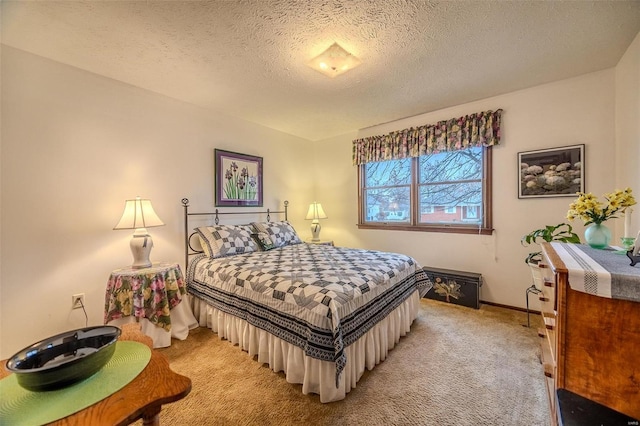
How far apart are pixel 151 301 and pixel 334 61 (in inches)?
102

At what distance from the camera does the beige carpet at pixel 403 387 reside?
4.78 ft

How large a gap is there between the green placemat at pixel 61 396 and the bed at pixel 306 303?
3.01ft

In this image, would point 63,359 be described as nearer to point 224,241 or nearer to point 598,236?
point 224,241

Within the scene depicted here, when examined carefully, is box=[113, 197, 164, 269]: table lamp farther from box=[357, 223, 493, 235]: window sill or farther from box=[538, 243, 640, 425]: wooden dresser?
box=[357, 223, 493, 235]: window sill

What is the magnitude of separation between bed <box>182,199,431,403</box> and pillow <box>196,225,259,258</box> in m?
0.01

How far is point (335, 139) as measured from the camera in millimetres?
4484

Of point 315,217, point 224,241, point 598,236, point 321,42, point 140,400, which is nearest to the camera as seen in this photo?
point 140,400

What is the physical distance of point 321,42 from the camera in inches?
75.7

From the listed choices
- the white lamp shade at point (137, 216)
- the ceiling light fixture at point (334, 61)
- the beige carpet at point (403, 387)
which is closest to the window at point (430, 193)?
the beige carpet at point (403, 387)

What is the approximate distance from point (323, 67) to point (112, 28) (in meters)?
1.56

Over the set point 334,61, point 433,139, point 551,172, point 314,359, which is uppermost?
point 334,61

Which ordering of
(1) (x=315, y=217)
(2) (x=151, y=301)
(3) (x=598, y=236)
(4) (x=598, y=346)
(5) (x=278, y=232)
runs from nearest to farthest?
(4) (x=598, y=346) → (3) (x=598, y=236) → (2) (x=151, y=301) → (5) (x=278, y=232) → (1) (x=315, y=217)

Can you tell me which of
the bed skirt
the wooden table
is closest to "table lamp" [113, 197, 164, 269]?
the bed skirt

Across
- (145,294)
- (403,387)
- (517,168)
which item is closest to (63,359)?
(145,294)
